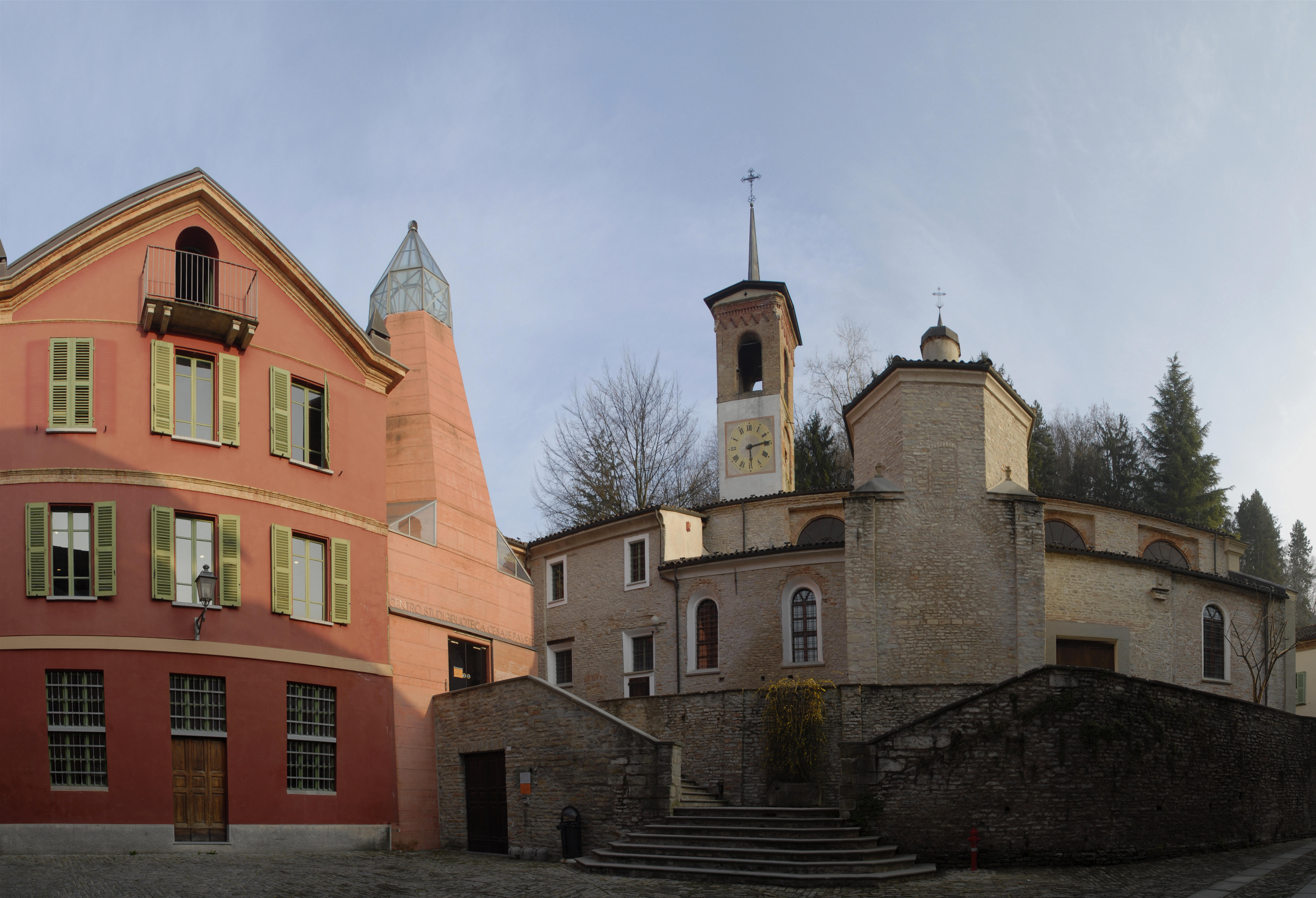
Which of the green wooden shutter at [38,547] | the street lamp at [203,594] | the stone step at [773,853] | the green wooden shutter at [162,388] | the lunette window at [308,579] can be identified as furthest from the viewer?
the lunette window at [308,579]

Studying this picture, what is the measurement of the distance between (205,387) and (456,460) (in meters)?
7.14

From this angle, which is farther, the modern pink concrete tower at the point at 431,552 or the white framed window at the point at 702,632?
the white framed window at the point at 702,632

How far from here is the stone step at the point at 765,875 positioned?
608 inches

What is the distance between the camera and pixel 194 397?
20234 millimetres

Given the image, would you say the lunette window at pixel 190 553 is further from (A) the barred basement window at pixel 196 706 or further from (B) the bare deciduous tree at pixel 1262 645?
(B) the bare deciduous tree at pixel 1262 645

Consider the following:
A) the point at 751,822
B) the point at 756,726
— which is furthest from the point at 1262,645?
the point at 751,822

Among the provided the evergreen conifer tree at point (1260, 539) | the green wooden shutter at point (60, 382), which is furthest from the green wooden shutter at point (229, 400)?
the evergreen conifer tree at point (1260, 539)

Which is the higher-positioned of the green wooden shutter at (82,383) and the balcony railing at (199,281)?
the balcony railing at (199,281)

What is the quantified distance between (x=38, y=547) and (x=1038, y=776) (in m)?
16.1

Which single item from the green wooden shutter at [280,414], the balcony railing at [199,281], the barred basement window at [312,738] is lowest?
the barred basement window at [312,738]

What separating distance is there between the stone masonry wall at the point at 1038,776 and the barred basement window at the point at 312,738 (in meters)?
9.48

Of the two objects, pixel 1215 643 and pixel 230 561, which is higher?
pixel 230 561

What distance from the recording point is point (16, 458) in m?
18.6

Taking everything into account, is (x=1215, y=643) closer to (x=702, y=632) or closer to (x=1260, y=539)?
(x=702, y=632)
